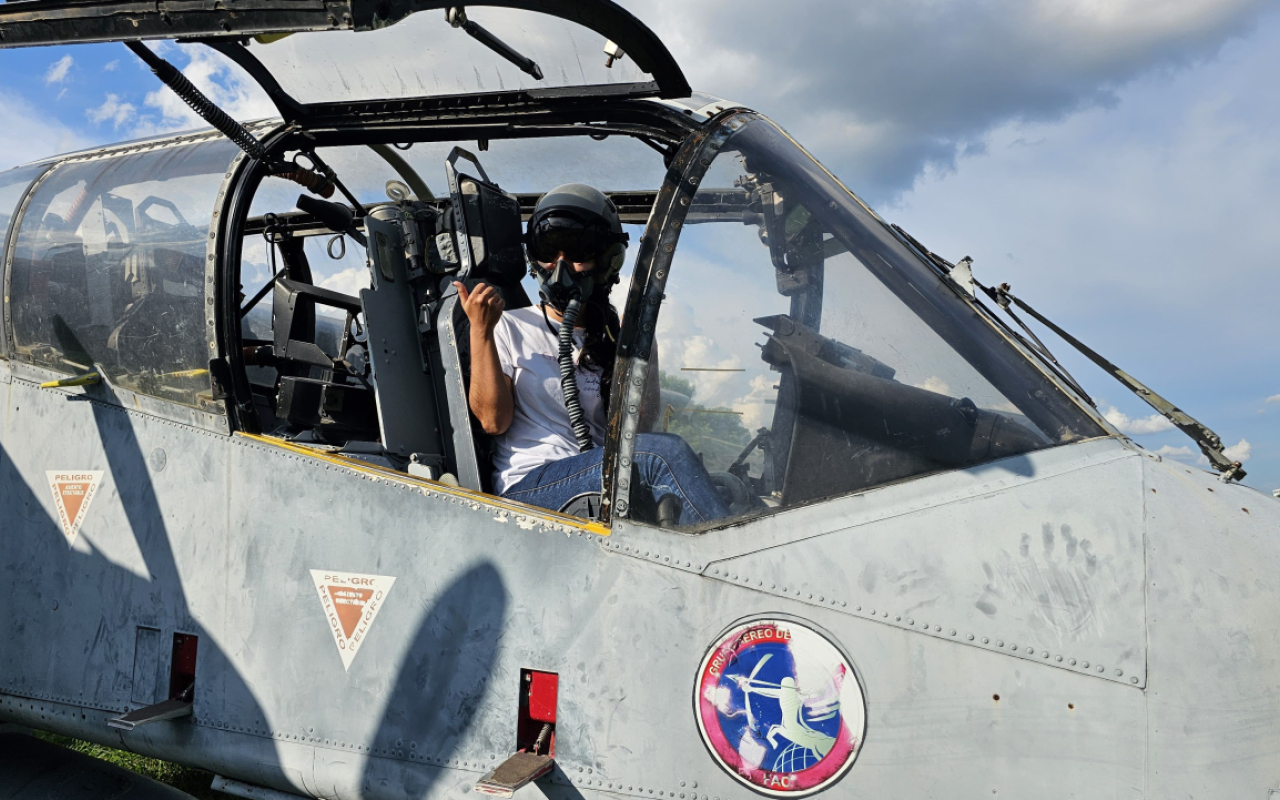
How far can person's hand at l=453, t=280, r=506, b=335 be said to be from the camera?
249cm

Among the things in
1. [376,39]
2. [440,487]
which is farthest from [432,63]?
[440,487]

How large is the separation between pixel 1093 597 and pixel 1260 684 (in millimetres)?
314

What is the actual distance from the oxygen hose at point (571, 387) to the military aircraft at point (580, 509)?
1.08 ft

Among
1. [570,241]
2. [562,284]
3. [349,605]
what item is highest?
[570,241]

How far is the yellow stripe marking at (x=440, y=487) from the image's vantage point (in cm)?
199

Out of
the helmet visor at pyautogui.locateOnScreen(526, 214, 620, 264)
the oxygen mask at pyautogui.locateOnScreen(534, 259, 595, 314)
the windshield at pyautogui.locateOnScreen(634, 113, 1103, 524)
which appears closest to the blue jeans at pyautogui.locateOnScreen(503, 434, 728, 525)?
the windshield at pyautogui.locateOnScreen(634, 113, 1103, 524)

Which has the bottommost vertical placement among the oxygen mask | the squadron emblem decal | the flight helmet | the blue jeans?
the squadron emblem decal

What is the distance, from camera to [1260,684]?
154cm

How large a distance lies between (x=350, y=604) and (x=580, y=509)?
679 millimetres

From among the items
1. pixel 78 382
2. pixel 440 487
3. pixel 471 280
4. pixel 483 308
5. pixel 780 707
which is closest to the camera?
pixel 780 707

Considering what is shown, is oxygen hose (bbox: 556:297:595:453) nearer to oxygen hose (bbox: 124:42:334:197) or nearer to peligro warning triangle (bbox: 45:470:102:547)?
oxygen hose (bbox: 124:42:334:197)

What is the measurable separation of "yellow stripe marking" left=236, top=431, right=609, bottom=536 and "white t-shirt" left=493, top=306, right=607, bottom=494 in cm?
33

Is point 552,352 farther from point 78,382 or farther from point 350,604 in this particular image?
point 78,382

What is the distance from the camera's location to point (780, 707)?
68.4 inches
